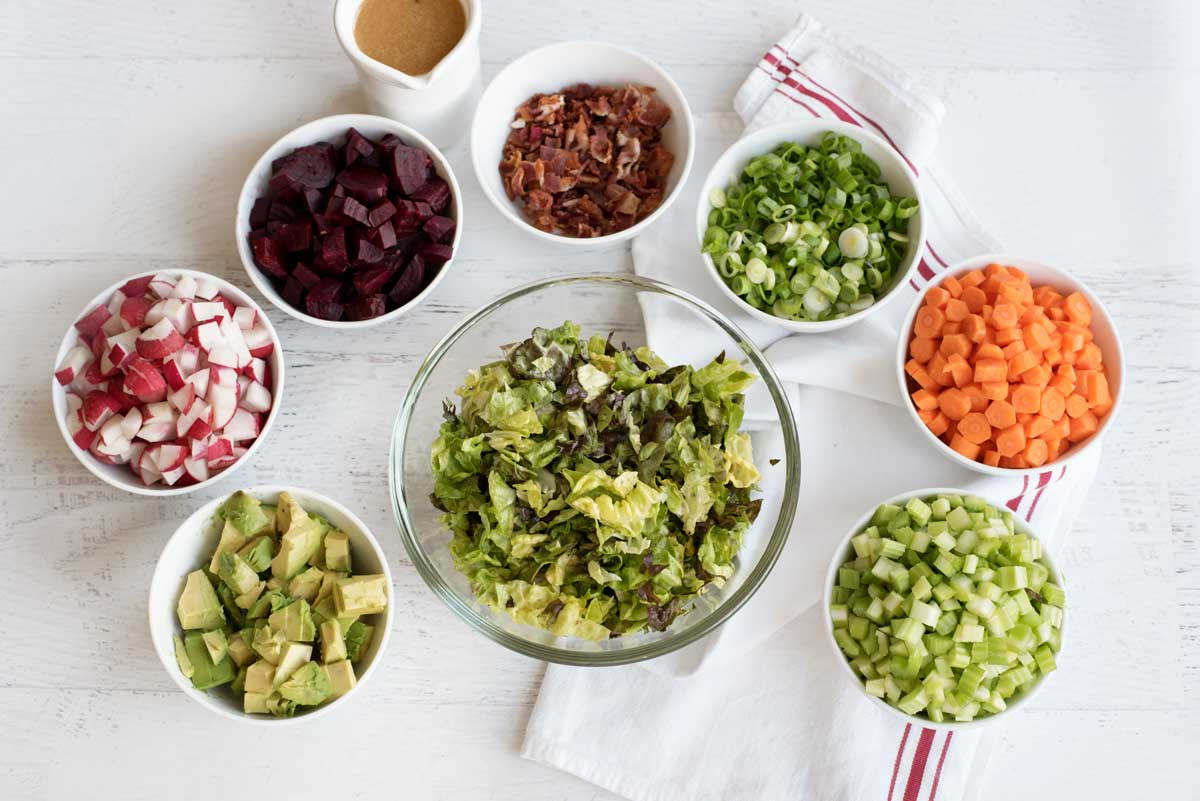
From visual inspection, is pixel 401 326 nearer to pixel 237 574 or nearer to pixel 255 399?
pixel 255 399

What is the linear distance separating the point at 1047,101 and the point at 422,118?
1.33m

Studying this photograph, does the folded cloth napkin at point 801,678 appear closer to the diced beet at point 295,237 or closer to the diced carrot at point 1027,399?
the diced carrot at point 1027,399

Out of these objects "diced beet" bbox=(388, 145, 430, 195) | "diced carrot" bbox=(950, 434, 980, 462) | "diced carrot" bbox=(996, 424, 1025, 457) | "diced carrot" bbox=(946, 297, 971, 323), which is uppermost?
"diced beet" bbox=(388, 145, 430, 195)

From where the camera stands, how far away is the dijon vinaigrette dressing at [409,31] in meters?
1.93

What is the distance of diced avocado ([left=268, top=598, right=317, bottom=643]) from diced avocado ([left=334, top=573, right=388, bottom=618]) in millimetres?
56

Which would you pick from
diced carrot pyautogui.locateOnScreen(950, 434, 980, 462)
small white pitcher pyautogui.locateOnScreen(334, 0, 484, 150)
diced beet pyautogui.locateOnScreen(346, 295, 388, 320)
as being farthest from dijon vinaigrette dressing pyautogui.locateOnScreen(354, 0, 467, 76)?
diced carrot pyautogui.locateOnScreen(950, 434, 980, 462)

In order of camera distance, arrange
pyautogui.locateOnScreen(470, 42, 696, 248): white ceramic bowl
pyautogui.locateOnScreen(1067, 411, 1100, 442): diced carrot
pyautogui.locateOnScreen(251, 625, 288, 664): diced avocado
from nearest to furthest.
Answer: pyautogui.locateOnScreen(251, 625, 288, 664): diced avocado < pyautogui.locateOnScreen(1067, 411, 1100, 442): diced carrot < pyautogui.locateOnScreen(470, 42, 696, 248): white ceramic bowl

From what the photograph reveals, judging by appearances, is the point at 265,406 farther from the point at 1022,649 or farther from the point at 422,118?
the point at 1022,649

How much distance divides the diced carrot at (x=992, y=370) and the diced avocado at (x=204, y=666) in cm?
147

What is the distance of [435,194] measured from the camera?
6.51ft

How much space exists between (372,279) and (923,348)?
1.06 m

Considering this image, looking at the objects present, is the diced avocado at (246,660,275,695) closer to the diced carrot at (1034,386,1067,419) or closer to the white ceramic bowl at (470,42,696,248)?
the white ceramic bowl at (470,42,696,248)

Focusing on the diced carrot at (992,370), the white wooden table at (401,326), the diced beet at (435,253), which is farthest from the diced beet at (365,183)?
the diced carrot at (992,370)

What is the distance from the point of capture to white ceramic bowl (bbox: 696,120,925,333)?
6.47 feet
